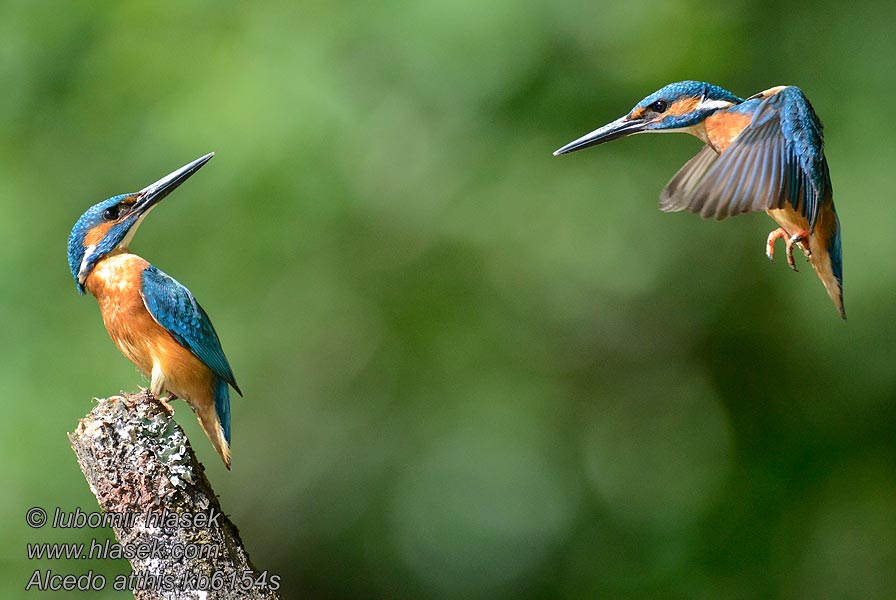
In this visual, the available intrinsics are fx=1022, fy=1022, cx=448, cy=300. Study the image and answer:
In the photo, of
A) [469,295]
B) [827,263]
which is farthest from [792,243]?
[469,295]

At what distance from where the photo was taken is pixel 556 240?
5246 mm

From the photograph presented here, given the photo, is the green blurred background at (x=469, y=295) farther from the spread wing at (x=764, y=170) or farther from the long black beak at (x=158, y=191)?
the spread wing at (x=764, y=170)

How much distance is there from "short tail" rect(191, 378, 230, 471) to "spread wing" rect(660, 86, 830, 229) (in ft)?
5.04

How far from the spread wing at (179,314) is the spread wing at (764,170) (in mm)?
1387

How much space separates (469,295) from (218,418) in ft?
8.77

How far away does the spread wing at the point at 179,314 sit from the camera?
2.61 meters

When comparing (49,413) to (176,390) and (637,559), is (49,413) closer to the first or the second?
(176,390)

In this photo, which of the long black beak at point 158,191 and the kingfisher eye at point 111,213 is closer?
the long black beak at point 158,191

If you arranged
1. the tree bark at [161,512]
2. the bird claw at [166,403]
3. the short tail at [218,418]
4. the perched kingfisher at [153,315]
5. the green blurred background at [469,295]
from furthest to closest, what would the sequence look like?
the green blurred background at [469,295] → the short tail at [218,418] → the perched kingfisher at [153,315] → the bird claw at [166,403] → the tree bark at [161,512]

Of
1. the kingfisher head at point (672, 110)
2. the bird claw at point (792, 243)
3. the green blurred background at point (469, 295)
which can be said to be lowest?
the green blurred background at point (469, 295)

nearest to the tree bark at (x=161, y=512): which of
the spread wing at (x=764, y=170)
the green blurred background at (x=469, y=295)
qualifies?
the spread wing at (x=764, y=170)

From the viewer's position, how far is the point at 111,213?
8.13 ft

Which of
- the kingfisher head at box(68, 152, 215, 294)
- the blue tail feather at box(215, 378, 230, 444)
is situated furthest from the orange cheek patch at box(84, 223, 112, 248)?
the blue tail feather at box(215, 378, 230, 444)

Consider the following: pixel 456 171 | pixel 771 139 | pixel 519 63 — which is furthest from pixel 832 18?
pixel 771 139
